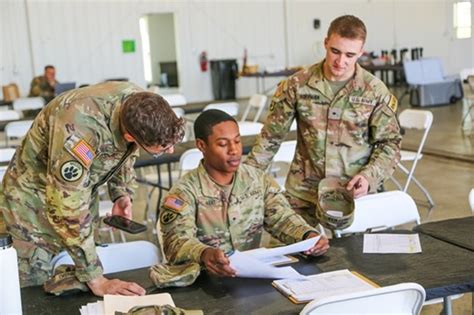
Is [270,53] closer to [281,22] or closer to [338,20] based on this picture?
[281,22]

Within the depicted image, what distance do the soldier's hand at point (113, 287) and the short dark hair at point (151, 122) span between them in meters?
0.46

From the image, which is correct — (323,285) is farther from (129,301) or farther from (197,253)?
(129,301)

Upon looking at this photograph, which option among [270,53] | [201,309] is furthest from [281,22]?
[201,309]

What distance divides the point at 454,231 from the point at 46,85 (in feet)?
31.7

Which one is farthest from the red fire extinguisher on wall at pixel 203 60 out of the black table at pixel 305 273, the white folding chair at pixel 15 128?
the black table at pixel 305 273

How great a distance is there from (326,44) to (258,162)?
627 mm

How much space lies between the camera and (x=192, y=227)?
8.04ft

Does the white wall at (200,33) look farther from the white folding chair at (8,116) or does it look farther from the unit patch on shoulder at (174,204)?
the unit patch on shoulder at (174,204)

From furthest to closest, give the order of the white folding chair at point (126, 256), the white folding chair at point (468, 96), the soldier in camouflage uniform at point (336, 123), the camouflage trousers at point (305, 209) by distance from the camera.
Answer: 1. the white folding chair at point (468, 96)
2. the camouflage trousers at point (305, 209)
3. the soldier in camouflage uniform at point (336, 123)
4. the white folding chair at point (126, 256)

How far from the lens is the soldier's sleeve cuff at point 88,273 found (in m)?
2.07

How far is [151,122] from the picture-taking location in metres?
1.89

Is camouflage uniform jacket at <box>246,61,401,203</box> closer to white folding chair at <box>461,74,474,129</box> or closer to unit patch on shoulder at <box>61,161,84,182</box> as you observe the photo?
unit patch on shoulder at <box>61,161,84,182</box>

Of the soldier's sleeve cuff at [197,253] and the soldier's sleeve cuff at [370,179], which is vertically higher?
the soldier's sleeve cuff at [370,179]

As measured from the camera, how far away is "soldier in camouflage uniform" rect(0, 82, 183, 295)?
193 cm
